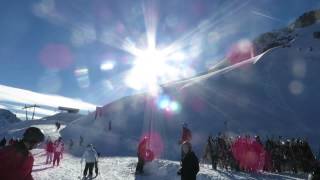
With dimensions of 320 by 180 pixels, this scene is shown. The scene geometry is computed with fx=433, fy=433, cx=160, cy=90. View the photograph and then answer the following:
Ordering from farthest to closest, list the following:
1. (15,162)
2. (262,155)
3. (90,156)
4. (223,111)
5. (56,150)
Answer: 1. (223,111)
2. (56,150)
3. (262,155)
4. (90,156)
5. (15,162)

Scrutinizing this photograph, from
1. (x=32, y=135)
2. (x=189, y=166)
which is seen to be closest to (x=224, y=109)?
(x=189, y=166)

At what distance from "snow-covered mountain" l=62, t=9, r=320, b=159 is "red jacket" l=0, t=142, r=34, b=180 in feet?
136

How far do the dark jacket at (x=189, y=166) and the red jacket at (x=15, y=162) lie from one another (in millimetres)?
5606

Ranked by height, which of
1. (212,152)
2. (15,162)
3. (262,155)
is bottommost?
(15,162)

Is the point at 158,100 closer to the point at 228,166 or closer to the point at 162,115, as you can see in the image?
the point at 162,115

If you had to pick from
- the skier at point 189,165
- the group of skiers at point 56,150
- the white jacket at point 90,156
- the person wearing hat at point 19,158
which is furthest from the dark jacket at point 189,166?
the group of skiers at point 56,150

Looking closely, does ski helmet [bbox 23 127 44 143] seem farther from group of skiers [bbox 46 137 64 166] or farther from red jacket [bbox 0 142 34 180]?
group of skiers [bbox 46 137 64 166]

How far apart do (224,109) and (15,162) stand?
2193 inches

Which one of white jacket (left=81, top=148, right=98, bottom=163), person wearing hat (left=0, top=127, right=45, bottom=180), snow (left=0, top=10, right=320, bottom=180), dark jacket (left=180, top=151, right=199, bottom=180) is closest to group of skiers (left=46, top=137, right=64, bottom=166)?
white jacket (left=81, top=148, right=98, bottom=163)

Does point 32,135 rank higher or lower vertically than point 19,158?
higher

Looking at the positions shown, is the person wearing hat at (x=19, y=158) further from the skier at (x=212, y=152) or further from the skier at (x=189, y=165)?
the skier at (x=212, y=152)

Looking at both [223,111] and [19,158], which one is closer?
[19,158]

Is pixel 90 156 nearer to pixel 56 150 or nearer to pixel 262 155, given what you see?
pixel 56 150

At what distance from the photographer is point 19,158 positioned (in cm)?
484
